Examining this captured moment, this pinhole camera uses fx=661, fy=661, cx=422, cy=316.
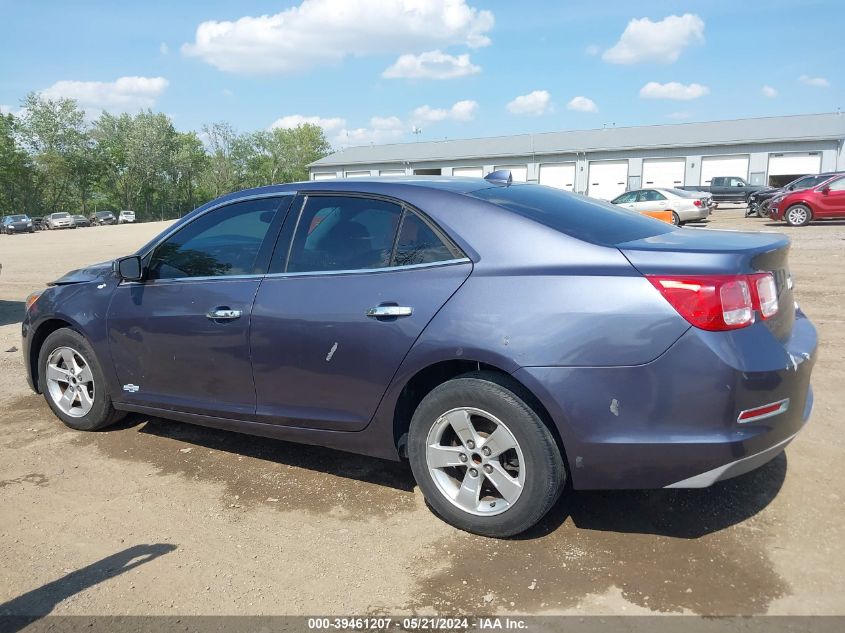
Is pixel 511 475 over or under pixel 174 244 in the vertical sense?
under

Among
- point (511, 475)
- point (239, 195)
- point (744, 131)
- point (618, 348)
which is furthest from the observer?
point (744, 131)

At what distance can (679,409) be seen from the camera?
8.73 ft

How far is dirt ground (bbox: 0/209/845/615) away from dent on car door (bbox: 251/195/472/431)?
555mm

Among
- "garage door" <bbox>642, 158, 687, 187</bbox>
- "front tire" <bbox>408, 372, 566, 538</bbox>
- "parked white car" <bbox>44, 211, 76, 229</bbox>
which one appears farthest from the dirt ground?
"parked white car" <bbox>44, 211, 76, 229</bbox>

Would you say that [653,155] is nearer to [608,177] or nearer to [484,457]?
[608,177]

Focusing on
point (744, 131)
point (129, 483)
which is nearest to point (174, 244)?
point (129, 483)

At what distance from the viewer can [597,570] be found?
287 cm

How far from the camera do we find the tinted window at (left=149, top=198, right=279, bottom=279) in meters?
3.87

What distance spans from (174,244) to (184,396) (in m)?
0.97

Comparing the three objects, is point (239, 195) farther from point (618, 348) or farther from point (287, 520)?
point (618, 348)

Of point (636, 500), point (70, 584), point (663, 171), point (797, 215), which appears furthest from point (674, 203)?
point (663, 171)

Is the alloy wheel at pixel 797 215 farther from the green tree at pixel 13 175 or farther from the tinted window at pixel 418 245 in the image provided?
the green tree at pixel 13 175

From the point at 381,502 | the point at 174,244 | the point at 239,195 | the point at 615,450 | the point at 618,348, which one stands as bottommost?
the point at 381,502

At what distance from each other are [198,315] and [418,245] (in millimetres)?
1440
